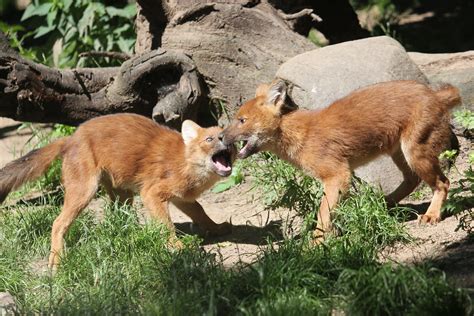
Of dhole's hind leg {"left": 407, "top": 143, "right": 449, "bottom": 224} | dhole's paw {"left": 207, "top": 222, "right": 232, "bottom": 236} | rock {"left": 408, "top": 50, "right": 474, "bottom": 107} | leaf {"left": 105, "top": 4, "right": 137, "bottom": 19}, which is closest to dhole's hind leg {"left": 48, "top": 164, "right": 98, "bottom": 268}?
dhole's paw {"left": 207, "top": 222, "right": 232, "bottom": 236}

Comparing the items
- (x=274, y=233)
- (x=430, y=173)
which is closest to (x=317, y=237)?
(x=274, y=233)

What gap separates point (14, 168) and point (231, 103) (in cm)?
282

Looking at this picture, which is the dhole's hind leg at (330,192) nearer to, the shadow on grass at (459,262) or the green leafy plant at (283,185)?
the green leafy plant at (283,185)

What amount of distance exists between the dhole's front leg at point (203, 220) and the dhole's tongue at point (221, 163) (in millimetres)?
533

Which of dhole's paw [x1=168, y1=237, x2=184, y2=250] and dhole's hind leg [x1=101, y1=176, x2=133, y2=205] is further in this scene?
dhole's hind leg [x1=101, y1=176, x2=133, y2=205]

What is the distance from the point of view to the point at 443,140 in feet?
25.6

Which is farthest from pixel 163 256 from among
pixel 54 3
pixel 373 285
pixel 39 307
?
pixel 54 3

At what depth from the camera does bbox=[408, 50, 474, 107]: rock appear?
9266mm

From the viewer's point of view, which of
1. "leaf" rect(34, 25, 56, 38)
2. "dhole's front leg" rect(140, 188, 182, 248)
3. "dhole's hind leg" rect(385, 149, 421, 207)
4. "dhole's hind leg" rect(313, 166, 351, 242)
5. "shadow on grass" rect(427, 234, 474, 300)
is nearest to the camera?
"shadow on grass" rect(427, 234, 474, 300)

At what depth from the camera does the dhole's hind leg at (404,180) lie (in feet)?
27.1

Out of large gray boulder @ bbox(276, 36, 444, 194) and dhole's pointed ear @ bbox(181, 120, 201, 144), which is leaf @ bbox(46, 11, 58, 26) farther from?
dhole's pointed ear @ bbox(181, 120, 201, 144)

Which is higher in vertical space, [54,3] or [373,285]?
[373,285]

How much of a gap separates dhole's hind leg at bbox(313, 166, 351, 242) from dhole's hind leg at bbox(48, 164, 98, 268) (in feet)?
7.12

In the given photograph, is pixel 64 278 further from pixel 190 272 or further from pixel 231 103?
pixel 231 103
